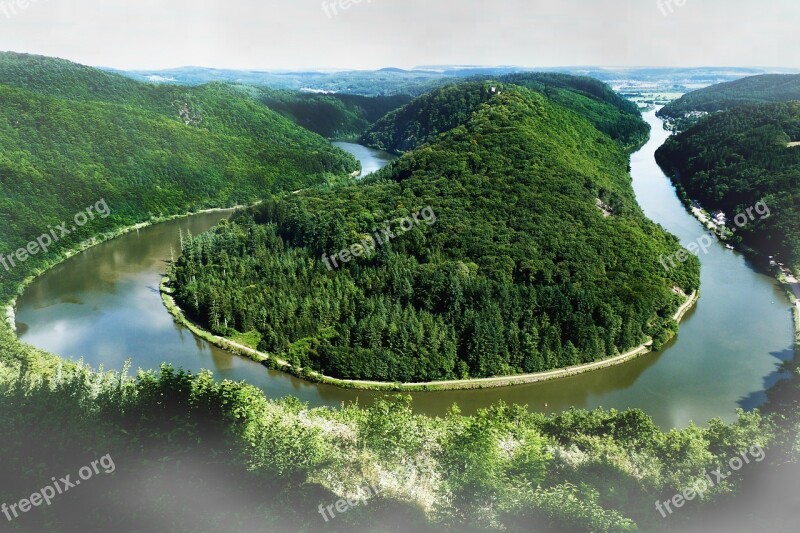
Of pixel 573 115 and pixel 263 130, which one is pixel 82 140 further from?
pixel 573 115

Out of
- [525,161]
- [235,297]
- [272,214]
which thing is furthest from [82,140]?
[525,161]

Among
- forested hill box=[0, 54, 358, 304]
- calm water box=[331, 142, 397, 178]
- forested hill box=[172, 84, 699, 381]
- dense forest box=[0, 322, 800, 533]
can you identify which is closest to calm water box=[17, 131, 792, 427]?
forested hill box=[172, 84, 699, 381]

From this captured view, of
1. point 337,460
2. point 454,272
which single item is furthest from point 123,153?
point 337,460

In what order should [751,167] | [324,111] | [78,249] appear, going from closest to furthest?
[78,249] → [751,167] → [324,111]

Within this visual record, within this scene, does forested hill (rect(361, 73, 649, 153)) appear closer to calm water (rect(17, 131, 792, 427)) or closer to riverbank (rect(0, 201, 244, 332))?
riverbank (rect(0, 201, 244, 332))

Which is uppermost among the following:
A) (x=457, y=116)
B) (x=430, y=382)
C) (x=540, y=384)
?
(x=457, y=116)

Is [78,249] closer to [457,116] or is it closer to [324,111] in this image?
[457,116]

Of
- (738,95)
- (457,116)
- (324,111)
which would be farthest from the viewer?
(324,111)
